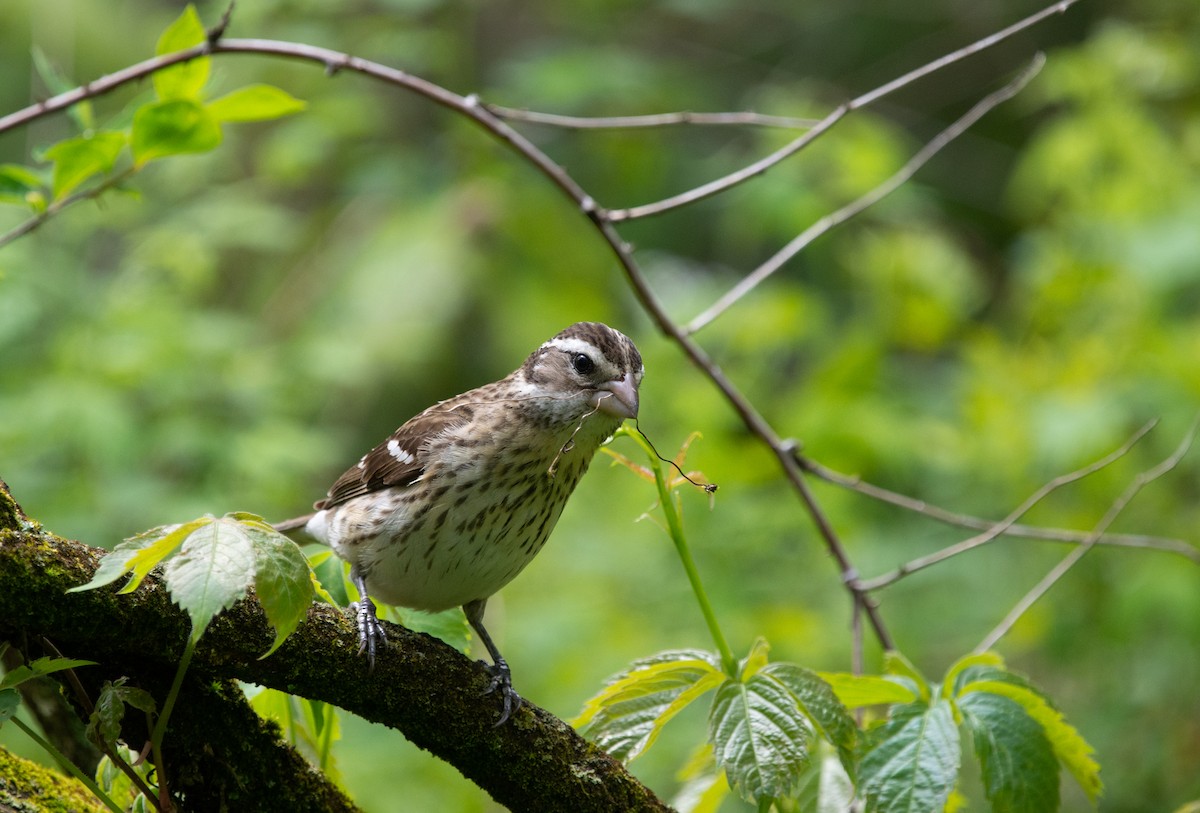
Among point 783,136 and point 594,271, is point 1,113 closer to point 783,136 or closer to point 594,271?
point 594,271

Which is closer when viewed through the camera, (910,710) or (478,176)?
(910,710)

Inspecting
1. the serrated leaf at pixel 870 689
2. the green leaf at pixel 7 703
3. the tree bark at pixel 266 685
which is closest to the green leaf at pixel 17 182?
the tree bark at pixel 266 685

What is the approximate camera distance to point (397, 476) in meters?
3.20

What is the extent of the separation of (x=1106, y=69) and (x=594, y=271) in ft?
10.9

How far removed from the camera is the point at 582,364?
10.0 ft

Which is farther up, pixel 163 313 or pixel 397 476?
pixel 163 313

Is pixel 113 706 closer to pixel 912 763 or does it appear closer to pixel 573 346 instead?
pixel 912 763

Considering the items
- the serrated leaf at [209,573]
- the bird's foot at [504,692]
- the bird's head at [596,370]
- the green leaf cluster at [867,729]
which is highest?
the bird's head at [596,370]

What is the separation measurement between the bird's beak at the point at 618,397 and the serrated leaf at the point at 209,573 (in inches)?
51.5

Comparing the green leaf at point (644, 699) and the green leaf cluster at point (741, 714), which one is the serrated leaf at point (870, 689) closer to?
the green leaf cluster at point (741, 714)

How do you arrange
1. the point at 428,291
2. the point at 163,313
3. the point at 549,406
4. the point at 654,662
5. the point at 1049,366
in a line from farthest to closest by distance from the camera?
1. the point at 428,291
2. the point at 1049,366
3. the point at 163,313
4. the point at 549,406
5. the point at 654,662

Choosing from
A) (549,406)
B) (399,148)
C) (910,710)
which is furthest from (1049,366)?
(399,148)

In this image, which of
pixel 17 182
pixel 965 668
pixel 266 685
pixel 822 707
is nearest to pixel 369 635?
pixel 266 685

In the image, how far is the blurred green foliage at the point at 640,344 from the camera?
184 inches
